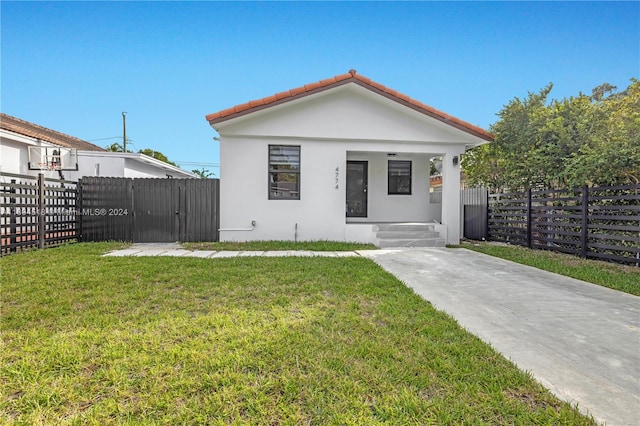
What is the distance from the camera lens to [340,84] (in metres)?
8.23

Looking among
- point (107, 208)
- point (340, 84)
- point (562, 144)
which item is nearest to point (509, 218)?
point (562, 144)

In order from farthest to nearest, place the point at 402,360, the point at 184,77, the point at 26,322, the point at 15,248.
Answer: the point at 184,77, the point at 15,248, the point at 26,322, the point at 402,360

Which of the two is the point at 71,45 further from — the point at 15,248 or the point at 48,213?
the point at 15,248

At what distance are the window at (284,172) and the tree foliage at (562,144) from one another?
715 centimetres

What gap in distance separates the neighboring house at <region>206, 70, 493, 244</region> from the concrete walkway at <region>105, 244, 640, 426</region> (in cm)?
301

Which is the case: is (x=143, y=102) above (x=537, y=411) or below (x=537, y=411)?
above

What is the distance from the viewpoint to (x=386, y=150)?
356 inches

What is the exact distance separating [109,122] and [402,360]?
39.2 metres

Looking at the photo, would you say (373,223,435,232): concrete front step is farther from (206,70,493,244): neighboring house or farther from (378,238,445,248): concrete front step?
(378,238,445,248): concrete front step

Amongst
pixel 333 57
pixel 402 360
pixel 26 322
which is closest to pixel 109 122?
pixel 333 57

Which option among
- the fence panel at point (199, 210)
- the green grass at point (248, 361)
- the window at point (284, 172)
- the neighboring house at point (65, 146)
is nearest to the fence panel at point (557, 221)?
the green grass at point (248, 361)

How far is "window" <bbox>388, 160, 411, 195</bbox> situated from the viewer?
35.7 feet

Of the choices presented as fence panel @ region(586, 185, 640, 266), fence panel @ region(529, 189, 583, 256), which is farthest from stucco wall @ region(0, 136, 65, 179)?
fence panel @ region(586, 185, 640, 266)

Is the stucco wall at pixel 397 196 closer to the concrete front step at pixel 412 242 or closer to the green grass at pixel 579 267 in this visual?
the concrete front step at pixel 412 242
